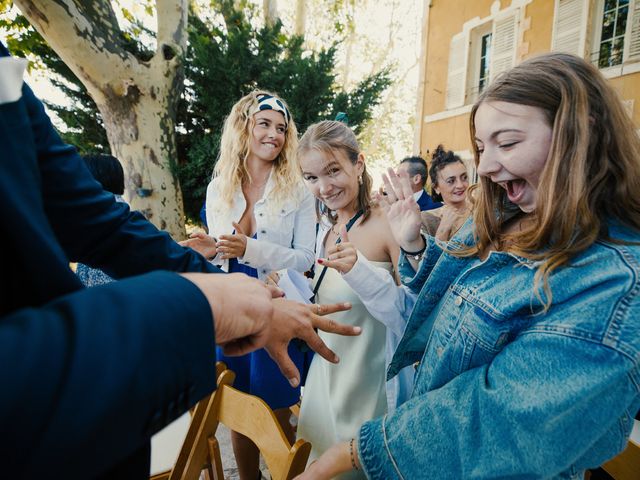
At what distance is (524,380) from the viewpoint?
83cm

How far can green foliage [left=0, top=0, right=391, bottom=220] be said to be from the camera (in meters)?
5.35

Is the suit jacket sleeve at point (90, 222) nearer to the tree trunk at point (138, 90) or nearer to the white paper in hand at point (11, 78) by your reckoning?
the white paper in hand at point (11, 78)

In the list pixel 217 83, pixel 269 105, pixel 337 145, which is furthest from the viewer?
pixel 217 83

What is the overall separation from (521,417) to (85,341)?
2.86ft

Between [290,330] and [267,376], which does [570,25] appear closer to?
[267,376]

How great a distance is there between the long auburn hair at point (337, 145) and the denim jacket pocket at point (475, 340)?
41.5 inches

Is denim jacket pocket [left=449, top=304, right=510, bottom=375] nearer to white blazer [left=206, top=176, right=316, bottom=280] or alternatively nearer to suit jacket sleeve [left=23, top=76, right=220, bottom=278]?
suit jacket sleeve [left=23, top=76, right=220, bottom=278]

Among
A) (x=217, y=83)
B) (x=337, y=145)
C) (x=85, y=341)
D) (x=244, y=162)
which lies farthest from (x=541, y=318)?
(x=217, y=83)

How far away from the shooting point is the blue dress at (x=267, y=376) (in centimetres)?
209

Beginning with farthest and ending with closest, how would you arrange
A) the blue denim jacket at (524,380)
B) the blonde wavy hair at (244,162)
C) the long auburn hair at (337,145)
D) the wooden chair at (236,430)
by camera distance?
the blonde wavy hair at (244,162) < the long auburn hair at (337,145) < the wooden chair at (236,430) < the blue denim jacket at (524,380)

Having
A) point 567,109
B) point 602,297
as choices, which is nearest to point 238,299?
point 602,297

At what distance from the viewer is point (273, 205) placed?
100.0 inches

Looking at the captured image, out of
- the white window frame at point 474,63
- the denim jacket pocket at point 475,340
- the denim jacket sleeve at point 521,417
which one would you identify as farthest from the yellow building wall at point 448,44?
the denim jacket sleeve at point 521,417

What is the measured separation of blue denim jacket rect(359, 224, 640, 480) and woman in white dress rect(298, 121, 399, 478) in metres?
0.57
